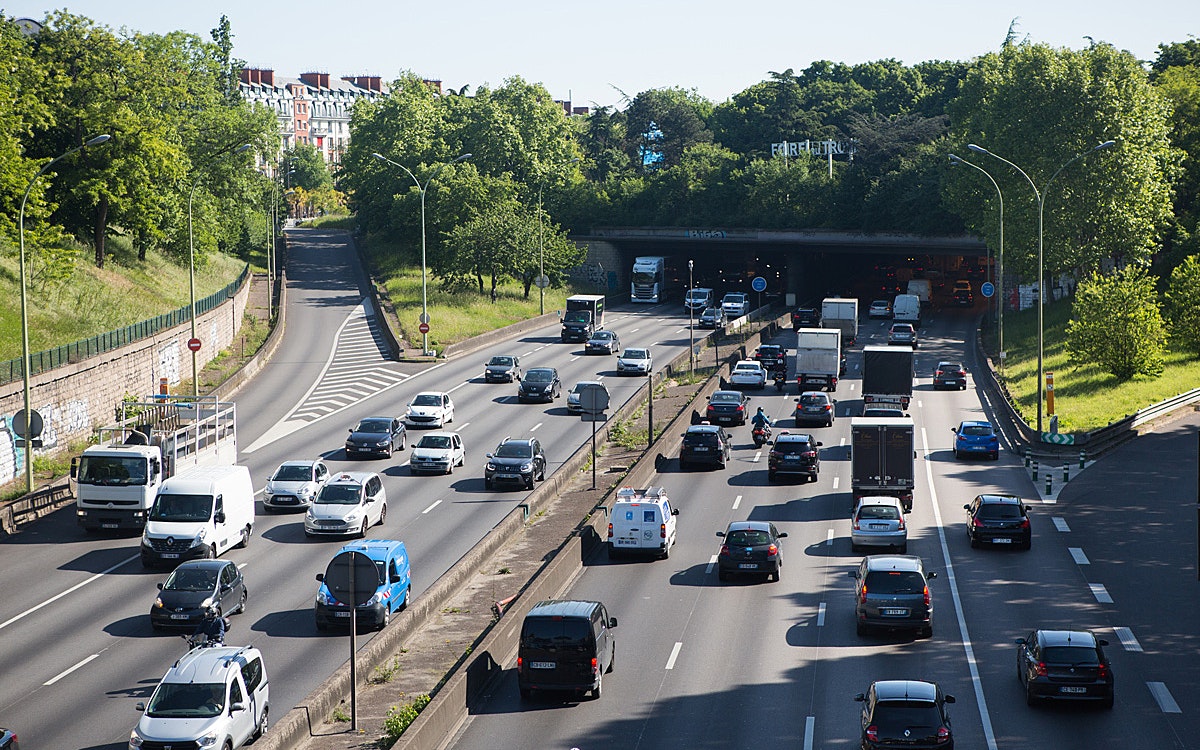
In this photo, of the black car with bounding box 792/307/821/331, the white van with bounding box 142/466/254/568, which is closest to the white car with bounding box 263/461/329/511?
the white van with bounding box 142/466/254/568

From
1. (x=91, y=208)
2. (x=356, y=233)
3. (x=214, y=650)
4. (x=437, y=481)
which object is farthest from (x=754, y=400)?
(x=356, y=233)

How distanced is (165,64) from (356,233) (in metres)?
60.0

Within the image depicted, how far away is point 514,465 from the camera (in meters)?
42.9

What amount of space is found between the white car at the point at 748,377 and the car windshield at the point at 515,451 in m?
25.0

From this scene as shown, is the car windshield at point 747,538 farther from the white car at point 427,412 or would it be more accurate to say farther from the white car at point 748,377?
the white car at point 748,377

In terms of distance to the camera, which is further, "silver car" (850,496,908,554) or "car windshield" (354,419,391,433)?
"car windshield" (354,419,391,433)

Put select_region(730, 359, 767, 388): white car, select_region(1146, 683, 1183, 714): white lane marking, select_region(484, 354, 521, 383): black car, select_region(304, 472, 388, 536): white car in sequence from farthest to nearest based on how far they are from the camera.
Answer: select_region(730, 359, 767, 388): white car
select_region(484, 354, 521, 383): black car
select_region(304, 472, 388, 536): white car
select_region(1146, 683, 1183, 714): white lane marking

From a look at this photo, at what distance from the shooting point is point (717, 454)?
4759 centimetres

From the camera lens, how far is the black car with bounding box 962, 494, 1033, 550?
35.5m

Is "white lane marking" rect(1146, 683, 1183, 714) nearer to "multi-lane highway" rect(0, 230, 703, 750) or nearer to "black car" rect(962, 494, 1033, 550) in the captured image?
"black car" rect(962, 494, 1033, 550)

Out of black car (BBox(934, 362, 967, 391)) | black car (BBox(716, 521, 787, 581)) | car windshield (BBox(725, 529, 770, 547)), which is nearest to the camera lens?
black car (BBox(716, 521, 787, 581))

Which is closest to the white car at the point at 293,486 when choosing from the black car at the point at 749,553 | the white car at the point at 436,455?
the white car at the point at 436,455

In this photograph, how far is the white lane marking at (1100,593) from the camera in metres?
30.4

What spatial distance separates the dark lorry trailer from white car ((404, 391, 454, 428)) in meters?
19.8
